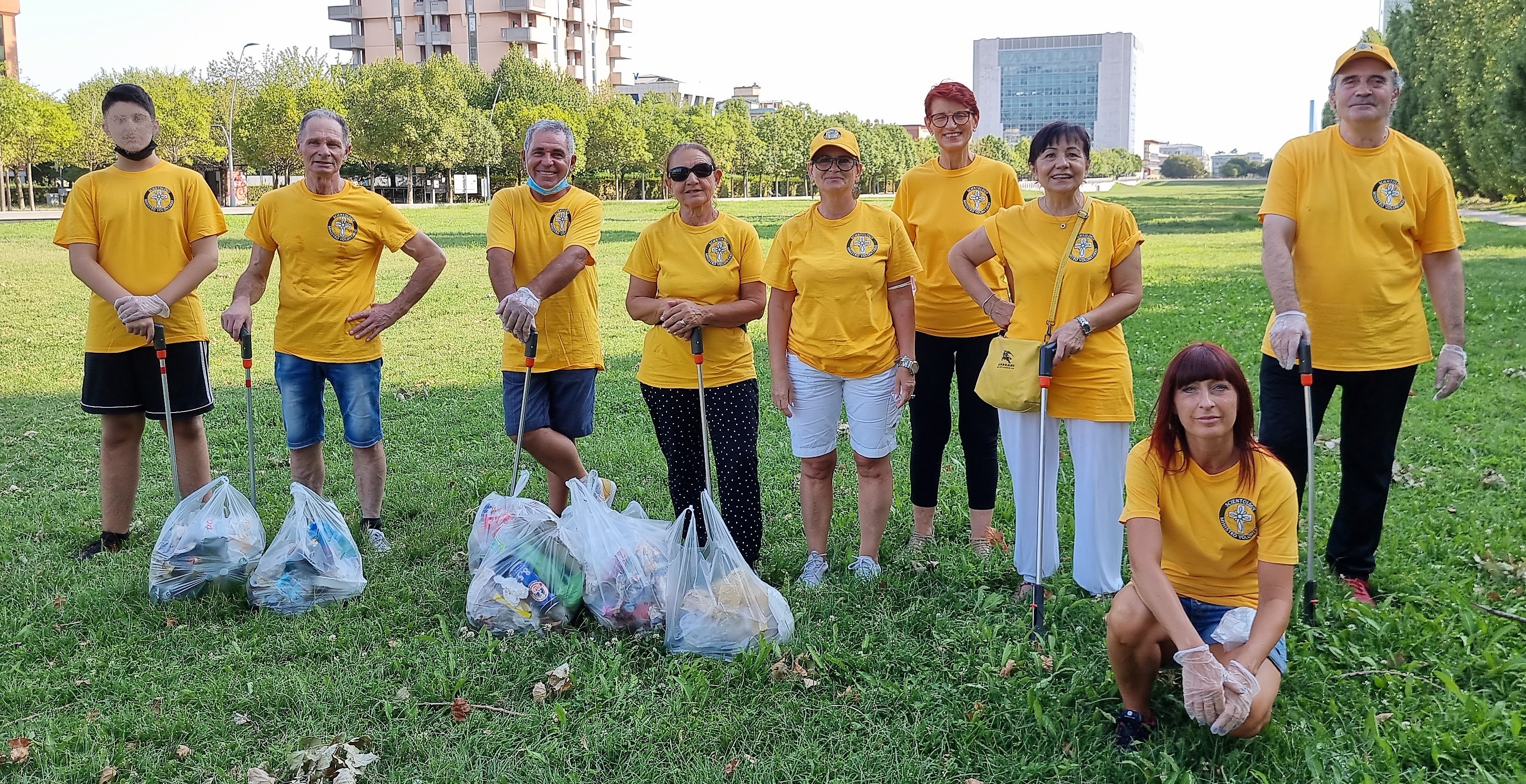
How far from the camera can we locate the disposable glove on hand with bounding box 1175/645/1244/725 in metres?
2.94

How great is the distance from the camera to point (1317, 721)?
3.29 m

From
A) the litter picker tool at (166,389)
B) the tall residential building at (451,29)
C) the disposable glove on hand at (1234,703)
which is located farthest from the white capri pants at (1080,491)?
the tall residential building at (451,29)

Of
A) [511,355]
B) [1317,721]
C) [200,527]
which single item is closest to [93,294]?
[200,527]

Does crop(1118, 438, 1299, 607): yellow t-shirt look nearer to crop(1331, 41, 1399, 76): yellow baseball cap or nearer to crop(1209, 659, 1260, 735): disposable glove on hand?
crop(1209, 659, 1260, 735): disposable glove on hand

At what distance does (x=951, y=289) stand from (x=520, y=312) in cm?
183

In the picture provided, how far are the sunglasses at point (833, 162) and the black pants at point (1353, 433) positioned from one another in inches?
A: 72.4

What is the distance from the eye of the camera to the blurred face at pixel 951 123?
15.1 feet

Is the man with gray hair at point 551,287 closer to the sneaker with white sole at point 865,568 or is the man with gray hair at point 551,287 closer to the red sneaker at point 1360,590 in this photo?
the sneaker with white sole at point 865,568

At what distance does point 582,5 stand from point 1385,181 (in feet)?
321

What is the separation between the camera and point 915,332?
4773mm

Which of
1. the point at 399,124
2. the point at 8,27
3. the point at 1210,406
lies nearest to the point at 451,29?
the point at 8,27

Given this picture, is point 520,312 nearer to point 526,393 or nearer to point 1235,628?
point 526,393

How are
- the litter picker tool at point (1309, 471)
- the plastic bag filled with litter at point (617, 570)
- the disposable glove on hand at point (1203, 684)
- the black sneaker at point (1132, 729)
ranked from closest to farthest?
the disposable glove on hand at point (1203, 684) → the black sneaker at point (1132, 729) → the litter picker tool at point (1309, 471) → the plastic bag filled with litter at point (617, 570)

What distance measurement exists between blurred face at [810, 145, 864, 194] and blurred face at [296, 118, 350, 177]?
2.10m
